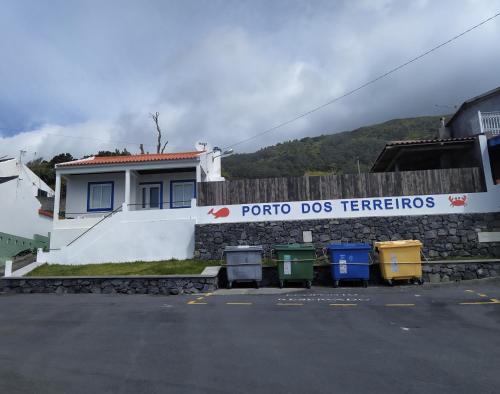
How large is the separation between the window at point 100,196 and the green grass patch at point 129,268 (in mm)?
5994

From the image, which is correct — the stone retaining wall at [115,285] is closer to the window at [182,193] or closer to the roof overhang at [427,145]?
the window at [182,193]

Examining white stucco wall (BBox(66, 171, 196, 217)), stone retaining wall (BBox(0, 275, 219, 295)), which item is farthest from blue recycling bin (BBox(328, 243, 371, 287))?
white stucco wall (BBox(66, 171, 196, 217))

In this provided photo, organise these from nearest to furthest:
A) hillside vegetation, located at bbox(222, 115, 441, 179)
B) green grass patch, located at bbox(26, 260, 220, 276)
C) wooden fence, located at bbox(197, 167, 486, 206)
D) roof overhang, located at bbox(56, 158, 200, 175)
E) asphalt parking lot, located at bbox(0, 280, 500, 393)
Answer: asphalt parking lot, located at bbox(0, 280, 500, 393) → green grass patch, located at bbox(26, 260, 220, 276) → wooden fence, located at bbox(197, 167, 486, 206) → roof overhang, located at bbox(56, 158, 200, 175) → hillside vegetation, located at bbox(222, 115, 441, 179)

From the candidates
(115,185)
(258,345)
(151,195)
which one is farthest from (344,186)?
(115,185)

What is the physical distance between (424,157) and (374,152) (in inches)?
1804

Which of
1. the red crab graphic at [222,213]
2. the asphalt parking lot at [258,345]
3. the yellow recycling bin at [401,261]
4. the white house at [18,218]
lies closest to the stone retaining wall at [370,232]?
the red crab graphic at [222,213]

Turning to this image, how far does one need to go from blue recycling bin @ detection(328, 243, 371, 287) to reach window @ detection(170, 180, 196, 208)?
37.7 feet

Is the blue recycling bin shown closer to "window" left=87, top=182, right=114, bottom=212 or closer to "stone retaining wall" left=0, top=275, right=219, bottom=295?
"stone retaining wall" left=0, top=275, right=219, bottom=295

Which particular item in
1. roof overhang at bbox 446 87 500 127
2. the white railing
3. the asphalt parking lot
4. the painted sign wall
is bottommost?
the asphalt parking lot

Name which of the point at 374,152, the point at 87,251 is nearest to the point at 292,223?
the point at 87,251

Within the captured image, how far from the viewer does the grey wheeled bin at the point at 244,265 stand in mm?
14383

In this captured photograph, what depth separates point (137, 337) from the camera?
7.47 m

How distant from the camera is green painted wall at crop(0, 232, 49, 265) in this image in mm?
22000

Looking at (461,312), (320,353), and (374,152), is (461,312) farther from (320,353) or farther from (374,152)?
(374,152)
